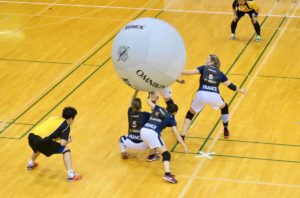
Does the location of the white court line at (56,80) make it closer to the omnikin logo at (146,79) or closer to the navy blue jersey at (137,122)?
the navy blue jersey at (137,122)

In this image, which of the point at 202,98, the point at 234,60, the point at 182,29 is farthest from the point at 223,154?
the point at 182,29

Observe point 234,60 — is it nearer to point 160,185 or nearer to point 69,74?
point 69,74

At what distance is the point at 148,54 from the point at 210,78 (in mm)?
2508

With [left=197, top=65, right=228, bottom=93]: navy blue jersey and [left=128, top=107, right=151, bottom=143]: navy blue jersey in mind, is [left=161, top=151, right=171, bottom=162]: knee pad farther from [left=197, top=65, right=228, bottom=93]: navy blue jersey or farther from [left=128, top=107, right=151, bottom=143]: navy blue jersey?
[left=197, top=65, right=228, bottom=93]: navy blue jersey

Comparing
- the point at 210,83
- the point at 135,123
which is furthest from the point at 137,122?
the point at 210,83

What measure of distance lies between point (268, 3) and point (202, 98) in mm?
9479

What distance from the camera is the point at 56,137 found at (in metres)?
13.1

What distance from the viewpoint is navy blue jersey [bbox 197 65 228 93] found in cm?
1411

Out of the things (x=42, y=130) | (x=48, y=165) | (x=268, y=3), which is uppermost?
(x=42, y=130)

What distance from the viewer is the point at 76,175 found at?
13.3 meters

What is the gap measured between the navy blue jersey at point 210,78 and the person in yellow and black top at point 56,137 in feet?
8.56

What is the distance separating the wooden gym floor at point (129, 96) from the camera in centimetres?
1319

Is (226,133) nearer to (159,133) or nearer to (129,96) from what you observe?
(159,133)

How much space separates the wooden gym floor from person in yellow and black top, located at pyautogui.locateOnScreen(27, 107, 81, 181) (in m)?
0.50
